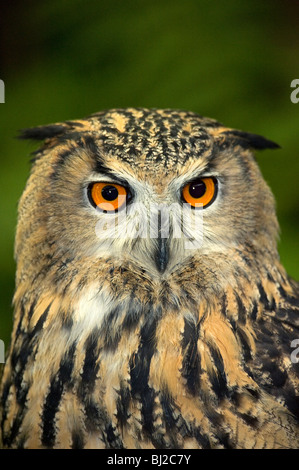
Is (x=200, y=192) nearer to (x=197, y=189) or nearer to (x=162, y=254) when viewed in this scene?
(x=197, y=189)

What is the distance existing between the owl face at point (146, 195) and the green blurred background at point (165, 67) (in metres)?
0.69

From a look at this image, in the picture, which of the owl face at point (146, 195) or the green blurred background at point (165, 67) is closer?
the owl face at point (146, 195)

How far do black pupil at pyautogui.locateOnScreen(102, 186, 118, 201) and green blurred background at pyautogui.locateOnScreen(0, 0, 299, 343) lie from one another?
757 millimetres

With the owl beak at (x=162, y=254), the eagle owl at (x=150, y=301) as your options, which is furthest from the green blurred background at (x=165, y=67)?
the owl beak at (x=162, y=254)

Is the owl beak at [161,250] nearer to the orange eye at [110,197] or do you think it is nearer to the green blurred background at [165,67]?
the orange eye at [110,197]

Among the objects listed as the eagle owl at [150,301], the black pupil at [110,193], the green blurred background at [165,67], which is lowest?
the eagle owl at [150,301]

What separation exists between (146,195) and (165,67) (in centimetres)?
92

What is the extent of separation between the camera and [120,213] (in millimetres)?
939

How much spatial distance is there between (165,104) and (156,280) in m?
0.91

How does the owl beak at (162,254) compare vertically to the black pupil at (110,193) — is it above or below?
below

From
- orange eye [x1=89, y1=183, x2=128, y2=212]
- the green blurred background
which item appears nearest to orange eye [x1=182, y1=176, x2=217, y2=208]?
orange eye [x1=89, y1=183, x2=128, y2=212]

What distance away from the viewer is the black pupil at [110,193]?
0.94m
